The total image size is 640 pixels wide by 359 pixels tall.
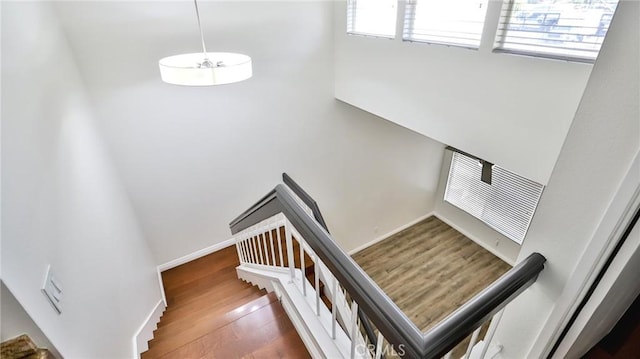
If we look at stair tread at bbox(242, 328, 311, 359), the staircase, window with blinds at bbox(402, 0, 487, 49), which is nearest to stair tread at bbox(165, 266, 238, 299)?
the staircase

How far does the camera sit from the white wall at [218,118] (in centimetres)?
257

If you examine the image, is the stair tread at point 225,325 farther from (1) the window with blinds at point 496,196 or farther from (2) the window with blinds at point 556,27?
(1) the window with blinds at point 496,196

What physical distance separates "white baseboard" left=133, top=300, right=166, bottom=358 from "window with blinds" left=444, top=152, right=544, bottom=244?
15.5 ft

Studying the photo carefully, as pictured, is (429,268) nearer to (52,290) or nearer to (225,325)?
(225,325)

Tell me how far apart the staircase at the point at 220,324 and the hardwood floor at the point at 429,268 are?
2.45 m

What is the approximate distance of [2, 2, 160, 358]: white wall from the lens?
117cm

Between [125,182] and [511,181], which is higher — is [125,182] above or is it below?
above

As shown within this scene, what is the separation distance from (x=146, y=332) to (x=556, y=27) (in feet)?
11.6

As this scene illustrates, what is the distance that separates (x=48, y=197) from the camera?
144 centimetres

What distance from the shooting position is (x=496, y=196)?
481 cm

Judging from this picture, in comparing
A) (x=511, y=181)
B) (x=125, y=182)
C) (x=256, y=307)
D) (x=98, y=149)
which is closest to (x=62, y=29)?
(x=98, y=149)

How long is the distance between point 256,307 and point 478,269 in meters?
4.10

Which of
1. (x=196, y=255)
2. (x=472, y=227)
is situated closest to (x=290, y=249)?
(x=196, y=255)

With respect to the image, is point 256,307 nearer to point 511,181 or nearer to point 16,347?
point 16,347
